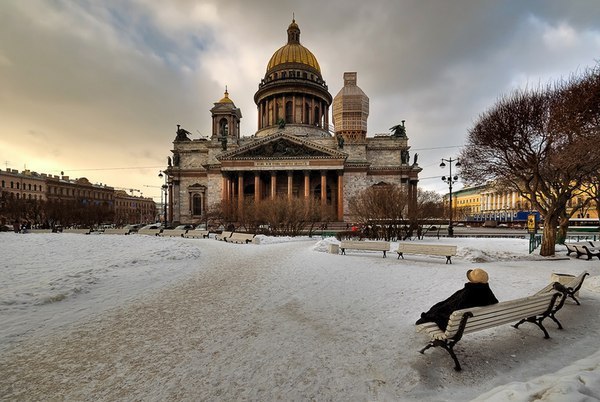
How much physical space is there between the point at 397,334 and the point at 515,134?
13.5 m

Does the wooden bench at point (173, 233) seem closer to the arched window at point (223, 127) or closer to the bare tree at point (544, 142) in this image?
the bare tree at point (544, 142)

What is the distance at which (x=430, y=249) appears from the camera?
35.9 feet

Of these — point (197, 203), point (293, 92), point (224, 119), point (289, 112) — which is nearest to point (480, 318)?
point (197, 203)

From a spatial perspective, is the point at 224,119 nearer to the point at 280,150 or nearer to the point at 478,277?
the point at 280,150

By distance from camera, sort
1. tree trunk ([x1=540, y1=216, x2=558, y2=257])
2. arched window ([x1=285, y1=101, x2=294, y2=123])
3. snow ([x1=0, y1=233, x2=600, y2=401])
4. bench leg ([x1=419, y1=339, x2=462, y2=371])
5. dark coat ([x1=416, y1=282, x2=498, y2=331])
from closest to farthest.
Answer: snow ([x1=0, y1=233, x2=600, y2=401]) < bench leg ([x1=419, y1=339, x2=462, y2=371]) < dark coat ([x1=416, y1=282, x2=498, y2=331]) < tree trunk ([x1=540, y1=216, x2=558, y2=257]) < arched window ([x1=285, y1=101, x2=294, y2=123])

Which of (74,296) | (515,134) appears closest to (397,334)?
(74,296)

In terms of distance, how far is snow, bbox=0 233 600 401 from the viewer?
3129mm

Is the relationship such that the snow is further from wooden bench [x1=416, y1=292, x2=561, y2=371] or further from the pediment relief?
the pediment relief

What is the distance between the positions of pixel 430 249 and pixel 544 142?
817cm

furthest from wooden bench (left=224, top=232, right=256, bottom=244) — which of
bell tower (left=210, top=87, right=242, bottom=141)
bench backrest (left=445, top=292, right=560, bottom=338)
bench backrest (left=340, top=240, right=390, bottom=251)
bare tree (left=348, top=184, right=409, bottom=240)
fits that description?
bell tower (left=210, top=87, right=242, bottom=141)

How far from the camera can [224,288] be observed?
7387 mm

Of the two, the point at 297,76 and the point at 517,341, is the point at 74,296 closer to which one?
the point at 517,341

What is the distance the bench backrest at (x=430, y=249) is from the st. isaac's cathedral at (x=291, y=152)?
2376 cm

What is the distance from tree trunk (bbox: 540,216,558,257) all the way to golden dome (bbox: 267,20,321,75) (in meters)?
47.0
